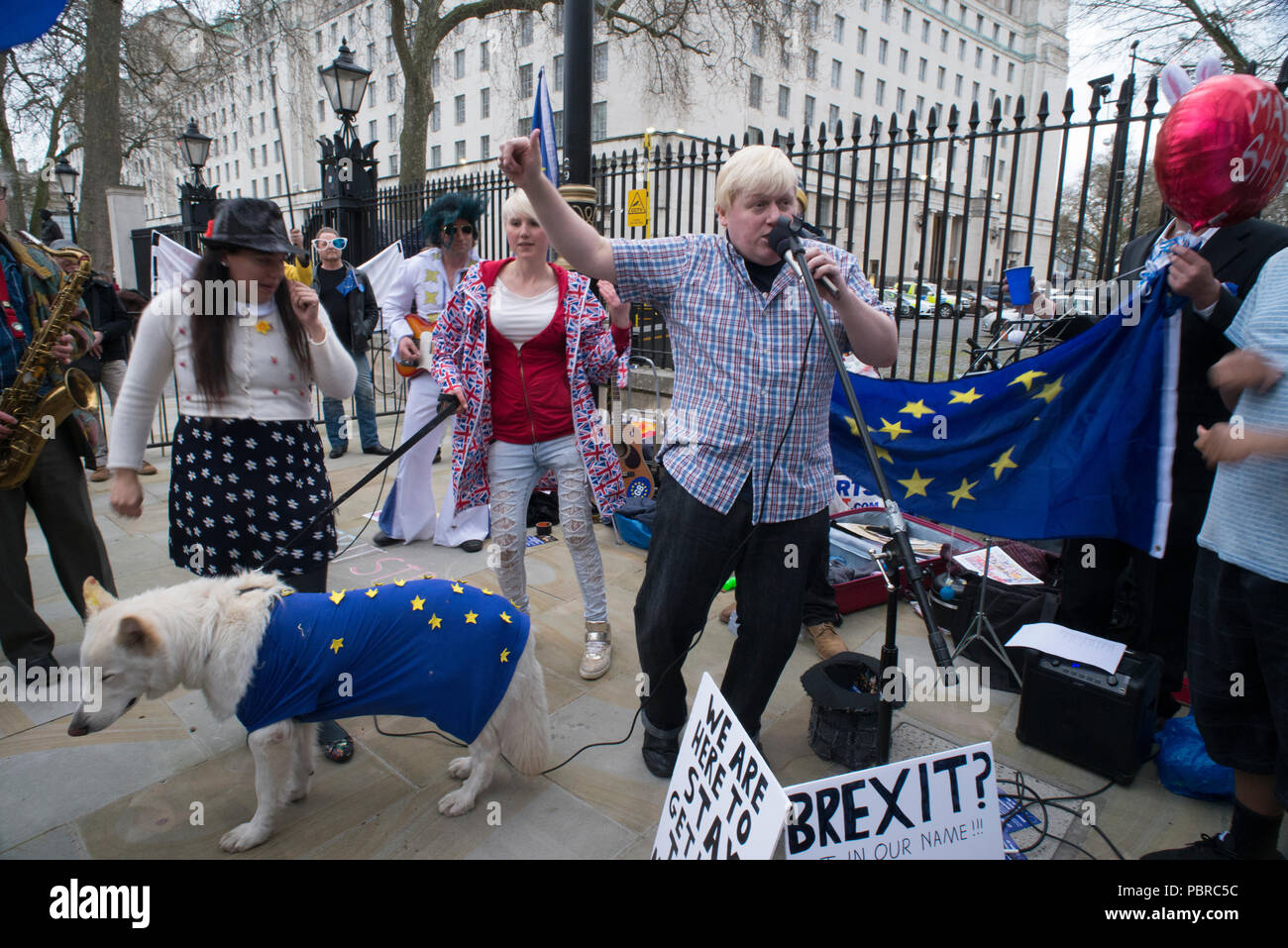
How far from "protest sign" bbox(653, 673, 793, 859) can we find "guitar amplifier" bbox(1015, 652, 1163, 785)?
1.70 meters

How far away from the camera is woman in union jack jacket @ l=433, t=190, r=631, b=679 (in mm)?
3301

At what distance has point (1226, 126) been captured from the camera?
2164mm

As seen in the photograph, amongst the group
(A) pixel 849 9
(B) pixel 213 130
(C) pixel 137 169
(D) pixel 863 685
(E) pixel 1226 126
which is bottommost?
(D) pixel 863 685

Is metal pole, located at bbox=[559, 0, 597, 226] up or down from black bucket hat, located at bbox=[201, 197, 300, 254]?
up

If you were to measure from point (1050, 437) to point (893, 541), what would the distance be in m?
1.84

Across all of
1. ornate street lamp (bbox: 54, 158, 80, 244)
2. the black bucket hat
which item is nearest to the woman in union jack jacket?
the black bucket hat

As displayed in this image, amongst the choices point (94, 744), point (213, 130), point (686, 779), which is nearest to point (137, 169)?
point (94, 744)

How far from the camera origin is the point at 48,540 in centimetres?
336

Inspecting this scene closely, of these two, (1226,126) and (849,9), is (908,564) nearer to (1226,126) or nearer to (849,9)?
(1226,126)

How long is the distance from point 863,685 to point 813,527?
98cm
